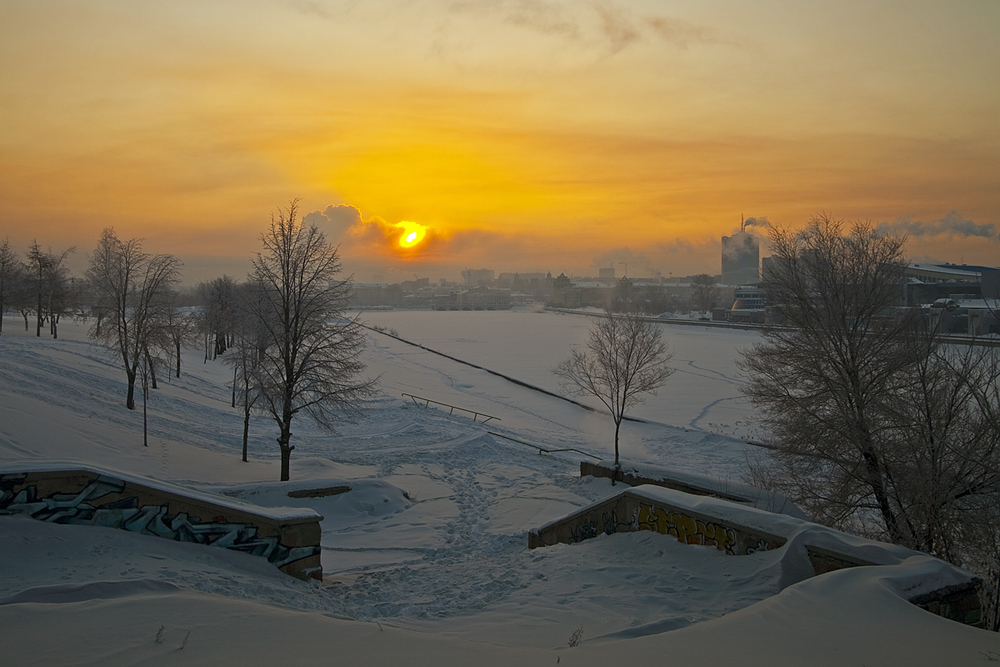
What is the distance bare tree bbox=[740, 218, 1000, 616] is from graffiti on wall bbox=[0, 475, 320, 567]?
36.9ft

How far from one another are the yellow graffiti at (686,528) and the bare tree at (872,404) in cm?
481

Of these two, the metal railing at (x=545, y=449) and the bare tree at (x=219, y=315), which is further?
the bare tree at (x=219, y=315)

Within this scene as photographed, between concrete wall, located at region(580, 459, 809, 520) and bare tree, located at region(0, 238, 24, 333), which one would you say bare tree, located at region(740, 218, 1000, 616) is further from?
bare tree, located at region(0, 238, 24, 333)

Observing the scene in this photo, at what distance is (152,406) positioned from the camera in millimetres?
23984

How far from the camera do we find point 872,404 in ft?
45.1

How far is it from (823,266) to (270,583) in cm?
1471

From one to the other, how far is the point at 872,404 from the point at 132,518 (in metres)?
14.6

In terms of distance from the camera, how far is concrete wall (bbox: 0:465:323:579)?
8.48 meters

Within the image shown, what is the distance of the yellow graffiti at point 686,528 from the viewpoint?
941 centimetres

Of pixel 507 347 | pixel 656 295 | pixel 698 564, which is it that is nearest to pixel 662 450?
pixel 698 564

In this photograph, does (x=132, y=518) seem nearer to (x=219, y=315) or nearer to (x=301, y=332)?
(x=301, y=332)

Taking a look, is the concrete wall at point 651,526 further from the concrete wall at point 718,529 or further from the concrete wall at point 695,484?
the concrete wall at point 695,484

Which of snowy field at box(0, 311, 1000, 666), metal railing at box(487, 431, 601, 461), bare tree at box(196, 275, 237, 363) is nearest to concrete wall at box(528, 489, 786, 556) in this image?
snowy field at box(0, 311, 1000, 666)

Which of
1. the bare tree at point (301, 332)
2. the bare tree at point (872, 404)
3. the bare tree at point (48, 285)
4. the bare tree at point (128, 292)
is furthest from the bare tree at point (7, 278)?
the bare tree at point (872, 404)
